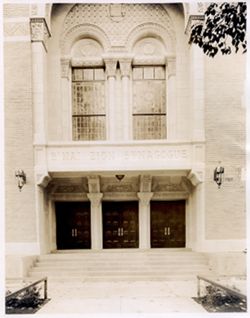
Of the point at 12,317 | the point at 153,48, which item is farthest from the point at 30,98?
the point at 12,317

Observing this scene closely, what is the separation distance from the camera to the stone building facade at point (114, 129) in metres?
9.29

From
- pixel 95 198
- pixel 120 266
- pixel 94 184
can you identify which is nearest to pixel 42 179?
pixel 94 184

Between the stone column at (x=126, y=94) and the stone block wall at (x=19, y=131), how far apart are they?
271 cm

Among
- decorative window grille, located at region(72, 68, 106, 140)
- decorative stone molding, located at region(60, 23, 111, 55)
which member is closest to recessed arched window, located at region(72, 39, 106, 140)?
decorative window grille, located at region(72, 68, 106, 140)

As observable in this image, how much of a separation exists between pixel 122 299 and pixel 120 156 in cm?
410

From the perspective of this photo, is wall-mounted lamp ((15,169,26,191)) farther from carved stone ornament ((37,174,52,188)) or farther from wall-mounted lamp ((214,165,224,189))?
wall-mounted lamp ((214,165,224,189))

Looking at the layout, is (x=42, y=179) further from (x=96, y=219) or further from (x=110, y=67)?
(x=110, y=67)

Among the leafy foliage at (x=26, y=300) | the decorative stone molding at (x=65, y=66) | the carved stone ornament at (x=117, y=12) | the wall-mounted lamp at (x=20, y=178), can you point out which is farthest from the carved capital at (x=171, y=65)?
the leafy foliage at (x=26, y=300)

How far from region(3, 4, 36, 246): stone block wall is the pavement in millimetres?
1985

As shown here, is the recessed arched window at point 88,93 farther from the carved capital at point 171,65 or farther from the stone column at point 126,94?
the carved capital at point 171,65

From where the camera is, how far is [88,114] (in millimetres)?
10914

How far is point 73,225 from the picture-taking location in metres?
10.9

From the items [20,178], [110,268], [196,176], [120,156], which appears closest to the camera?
[110,268]

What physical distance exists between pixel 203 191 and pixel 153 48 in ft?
15.3
